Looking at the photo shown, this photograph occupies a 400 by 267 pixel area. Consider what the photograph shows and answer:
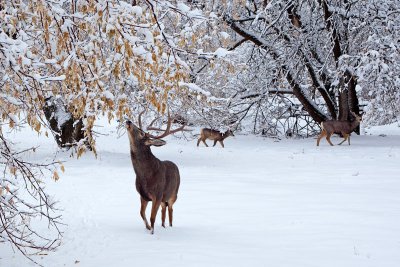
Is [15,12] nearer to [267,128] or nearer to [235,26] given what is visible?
[235,26]

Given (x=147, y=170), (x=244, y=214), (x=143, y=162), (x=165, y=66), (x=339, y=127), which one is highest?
(x=165, y=66)

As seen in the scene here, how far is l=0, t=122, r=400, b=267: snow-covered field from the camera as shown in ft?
21.1

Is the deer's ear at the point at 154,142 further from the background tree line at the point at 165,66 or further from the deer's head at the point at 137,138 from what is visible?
the background tree line at the point at 165,66

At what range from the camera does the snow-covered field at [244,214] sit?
6418 millimetres

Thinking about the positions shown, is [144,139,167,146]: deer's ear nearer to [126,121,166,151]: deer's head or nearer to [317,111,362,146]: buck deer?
[126,121,166,151]: deer's head

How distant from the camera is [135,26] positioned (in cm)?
486

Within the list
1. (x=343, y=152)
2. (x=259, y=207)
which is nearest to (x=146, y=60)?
(x=259, y=207)

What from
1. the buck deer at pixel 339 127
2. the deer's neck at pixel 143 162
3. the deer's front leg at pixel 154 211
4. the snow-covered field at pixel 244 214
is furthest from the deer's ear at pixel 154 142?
the buck deer at pixel 339 127

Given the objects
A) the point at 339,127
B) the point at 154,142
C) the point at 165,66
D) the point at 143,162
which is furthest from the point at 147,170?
the point at 339,127

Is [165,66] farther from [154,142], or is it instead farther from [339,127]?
[339,127]

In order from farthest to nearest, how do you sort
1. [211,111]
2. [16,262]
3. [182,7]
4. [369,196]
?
1. [211,111]
2. [369,196]
3. [16,262]
4. [182,7]

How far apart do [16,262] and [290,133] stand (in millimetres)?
18520

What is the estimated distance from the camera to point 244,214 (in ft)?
29.5

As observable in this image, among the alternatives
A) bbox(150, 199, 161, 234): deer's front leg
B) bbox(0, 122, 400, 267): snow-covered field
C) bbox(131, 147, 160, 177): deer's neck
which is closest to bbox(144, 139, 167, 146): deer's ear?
bbox(131, 147, 160, 177): deer's neck
